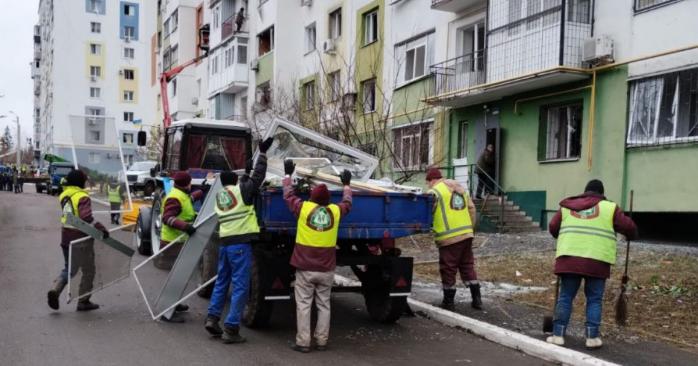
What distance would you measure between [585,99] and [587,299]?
10.0 m

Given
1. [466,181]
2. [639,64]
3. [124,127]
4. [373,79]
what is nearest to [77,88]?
[124,127]

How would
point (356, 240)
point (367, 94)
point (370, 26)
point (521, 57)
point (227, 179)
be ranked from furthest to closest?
1. point (370, 26)
2. point (367, 94)
3. point (521, 57)
4. point (356, 240)
5. point (227, 179)

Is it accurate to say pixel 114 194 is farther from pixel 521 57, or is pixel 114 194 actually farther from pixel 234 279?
pixel 521 57

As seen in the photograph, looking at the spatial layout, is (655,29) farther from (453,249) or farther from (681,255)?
(453,249)

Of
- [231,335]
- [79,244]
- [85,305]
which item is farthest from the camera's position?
[85,305]

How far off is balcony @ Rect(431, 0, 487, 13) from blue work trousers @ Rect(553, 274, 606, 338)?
13669mm

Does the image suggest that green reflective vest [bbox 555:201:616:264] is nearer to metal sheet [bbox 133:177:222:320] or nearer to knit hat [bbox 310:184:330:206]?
knit hat [bbox 310:184:330:206]

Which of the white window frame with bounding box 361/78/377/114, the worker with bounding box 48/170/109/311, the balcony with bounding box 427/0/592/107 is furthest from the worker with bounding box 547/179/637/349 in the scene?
the white window frame with bounding box 361/78/377/114

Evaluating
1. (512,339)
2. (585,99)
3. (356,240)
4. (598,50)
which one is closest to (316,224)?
(356,240)

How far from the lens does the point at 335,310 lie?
8.43 meters

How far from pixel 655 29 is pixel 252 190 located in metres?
10.7

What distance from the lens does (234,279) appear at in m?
6.59

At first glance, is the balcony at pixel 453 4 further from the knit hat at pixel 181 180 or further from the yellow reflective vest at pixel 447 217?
the knit hat at pixel 181 180

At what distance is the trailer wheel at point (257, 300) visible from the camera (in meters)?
6.82
